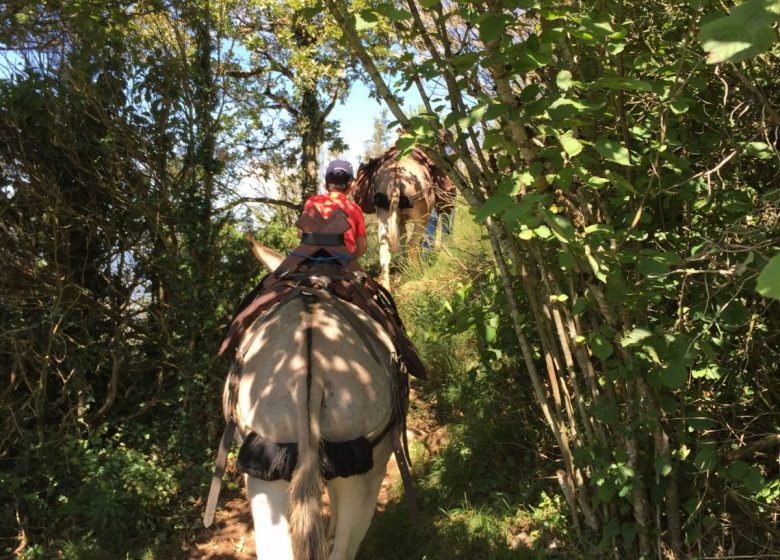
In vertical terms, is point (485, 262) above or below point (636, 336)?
above

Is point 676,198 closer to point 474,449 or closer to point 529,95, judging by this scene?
point 529,95

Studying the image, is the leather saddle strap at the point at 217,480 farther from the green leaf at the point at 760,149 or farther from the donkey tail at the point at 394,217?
the donkey tail at the point at 394,217

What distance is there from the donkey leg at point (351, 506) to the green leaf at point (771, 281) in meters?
1.96

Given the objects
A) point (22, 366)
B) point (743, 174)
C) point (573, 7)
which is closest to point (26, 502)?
point (22, 366)

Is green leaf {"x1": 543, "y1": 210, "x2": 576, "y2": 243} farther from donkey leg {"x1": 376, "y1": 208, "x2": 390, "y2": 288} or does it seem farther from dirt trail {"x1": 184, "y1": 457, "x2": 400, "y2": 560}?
donkey leg {"x1": 376, "y1": 208, "x2": 390, "y2": 288}

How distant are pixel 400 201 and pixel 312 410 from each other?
580cm

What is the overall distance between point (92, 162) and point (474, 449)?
3947 mm

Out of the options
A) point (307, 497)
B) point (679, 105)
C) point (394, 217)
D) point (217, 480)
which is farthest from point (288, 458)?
point (394, 217)

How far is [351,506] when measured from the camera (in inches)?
100.0

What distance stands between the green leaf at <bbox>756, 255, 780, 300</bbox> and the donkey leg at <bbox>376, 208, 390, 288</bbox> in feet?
20.9

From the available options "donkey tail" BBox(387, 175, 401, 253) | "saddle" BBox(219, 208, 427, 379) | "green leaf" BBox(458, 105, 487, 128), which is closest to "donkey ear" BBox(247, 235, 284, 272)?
"saddle" BBox(219, 208, 427, 379)

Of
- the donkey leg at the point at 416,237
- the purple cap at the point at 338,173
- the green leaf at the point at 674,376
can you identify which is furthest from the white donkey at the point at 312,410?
the donkey leg at the point at 416,237

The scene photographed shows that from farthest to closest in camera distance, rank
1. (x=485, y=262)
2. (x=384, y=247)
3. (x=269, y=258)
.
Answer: (x=384, y=247), (x=485, y=262), (x=269, y=258)

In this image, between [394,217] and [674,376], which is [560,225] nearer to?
[674,376]
